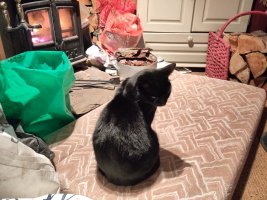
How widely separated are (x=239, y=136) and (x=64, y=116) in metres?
0.86

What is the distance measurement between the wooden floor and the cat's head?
2.47 ft

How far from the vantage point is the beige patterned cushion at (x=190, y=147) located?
93 centimetres

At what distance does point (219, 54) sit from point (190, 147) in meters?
1.17

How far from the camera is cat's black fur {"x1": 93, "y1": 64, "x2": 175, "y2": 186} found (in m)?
0.83

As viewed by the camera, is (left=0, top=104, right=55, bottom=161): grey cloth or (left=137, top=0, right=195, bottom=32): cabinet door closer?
(left=0, top=104, right=55, bottom=161): grey cloth

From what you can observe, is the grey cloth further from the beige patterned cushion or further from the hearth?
the hearth

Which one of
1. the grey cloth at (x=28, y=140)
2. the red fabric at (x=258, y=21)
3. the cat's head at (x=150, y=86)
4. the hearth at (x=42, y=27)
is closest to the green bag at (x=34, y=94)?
the grey cloth at (x=28, y=140)

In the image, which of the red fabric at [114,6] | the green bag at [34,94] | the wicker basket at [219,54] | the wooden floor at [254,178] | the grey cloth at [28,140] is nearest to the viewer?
the grey cloth at [28,140]

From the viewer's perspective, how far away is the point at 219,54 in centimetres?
206

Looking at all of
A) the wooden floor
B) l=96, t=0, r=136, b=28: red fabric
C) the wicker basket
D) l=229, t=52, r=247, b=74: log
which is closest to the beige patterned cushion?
the wooden floor

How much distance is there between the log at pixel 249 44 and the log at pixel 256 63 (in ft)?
0.14

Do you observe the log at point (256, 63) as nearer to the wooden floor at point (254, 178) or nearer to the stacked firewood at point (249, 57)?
the stacked firewood at point (249, 57)

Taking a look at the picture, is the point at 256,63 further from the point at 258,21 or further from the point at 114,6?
the point at 114,6

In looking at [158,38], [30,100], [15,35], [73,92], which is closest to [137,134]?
[30,100]
